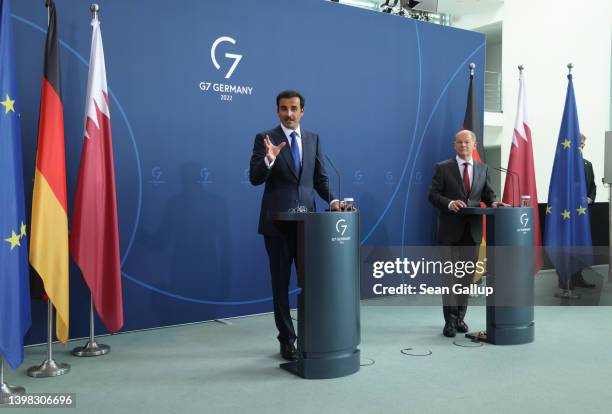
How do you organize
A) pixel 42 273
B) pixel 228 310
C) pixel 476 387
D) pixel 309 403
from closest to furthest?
pixel 309 403
pixel 476 387
pixel 42 273
pixel 228 310

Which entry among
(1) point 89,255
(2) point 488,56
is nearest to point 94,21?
(1) point 89,255

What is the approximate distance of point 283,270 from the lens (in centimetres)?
375

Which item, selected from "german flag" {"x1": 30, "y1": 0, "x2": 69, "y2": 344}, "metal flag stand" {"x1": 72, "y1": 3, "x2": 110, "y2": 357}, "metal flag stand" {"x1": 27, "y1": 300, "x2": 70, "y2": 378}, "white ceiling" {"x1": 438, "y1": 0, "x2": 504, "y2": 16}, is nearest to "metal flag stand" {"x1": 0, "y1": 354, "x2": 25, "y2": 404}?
"metal flag stand" {"x1": 27, "y1": 300, "x2": 70, "y2": 378}

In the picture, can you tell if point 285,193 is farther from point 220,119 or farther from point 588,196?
point 588,196

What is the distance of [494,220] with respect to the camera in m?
4.07

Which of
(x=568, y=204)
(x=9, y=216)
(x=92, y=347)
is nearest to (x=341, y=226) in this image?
(x=9, y=216)

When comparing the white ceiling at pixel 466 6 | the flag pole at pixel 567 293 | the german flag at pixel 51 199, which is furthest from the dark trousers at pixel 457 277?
the white ceiling at pixel 466 6

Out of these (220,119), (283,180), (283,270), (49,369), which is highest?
(220,119)

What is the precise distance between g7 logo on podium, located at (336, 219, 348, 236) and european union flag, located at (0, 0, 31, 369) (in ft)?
5.74

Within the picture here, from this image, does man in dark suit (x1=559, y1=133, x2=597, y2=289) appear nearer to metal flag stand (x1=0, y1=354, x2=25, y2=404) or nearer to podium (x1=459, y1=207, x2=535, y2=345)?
podium (x1=459, y1=207, x2=535, y2=345)

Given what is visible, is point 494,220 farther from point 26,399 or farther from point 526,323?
point 26,399

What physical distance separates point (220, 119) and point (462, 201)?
83.2 inches

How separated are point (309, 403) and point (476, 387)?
95 cm

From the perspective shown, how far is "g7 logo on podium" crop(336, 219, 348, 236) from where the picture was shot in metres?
3.29
